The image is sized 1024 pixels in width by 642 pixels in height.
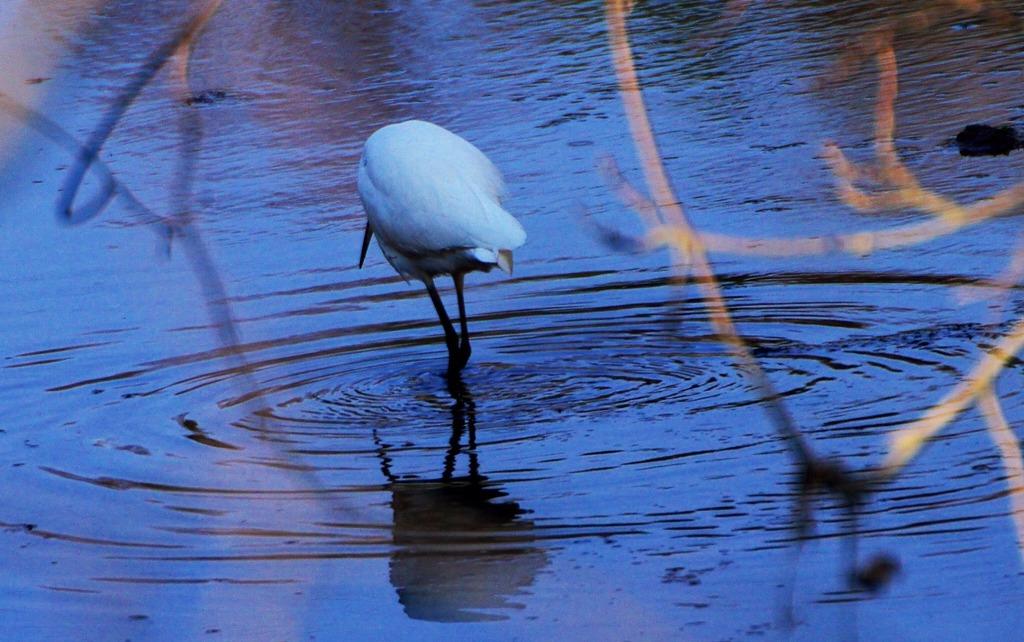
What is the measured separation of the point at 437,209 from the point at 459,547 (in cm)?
214

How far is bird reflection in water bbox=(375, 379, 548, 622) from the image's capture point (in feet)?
12.8

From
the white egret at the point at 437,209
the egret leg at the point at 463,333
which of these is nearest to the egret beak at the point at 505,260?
the white egret at the point at 437,209

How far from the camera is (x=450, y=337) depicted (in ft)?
21.0

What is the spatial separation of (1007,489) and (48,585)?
8.37 feet

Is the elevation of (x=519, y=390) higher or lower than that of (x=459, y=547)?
lower

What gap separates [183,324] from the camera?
23.4 ft

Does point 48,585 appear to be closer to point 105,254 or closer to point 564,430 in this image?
point 564,430

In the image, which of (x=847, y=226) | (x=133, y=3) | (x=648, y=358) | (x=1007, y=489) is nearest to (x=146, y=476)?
(x=648, y=358)

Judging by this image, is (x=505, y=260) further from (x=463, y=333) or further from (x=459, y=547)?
(x=459, y=547)

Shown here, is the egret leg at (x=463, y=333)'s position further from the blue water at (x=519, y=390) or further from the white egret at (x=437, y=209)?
the blue water at (x=519, y=390)

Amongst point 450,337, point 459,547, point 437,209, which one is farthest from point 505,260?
point 459,547

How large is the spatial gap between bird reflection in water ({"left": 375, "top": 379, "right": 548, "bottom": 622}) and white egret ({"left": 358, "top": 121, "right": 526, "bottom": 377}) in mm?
1107

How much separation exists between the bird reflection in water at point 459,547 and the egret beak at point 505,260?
1.05 metres

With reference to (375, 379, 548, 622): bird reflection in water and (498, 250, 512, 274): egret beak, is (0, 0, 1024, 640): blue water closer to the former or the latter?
(375, 379, 548, 622): bird reflection in water
